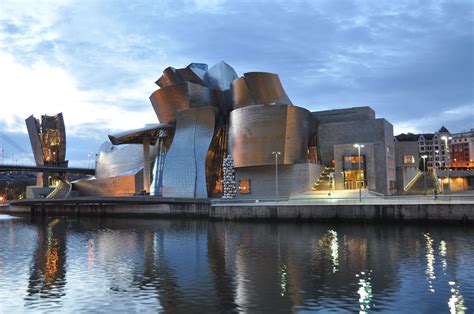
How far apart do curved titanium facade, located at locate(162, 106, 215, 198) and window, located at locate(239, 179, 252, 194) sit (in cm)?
419

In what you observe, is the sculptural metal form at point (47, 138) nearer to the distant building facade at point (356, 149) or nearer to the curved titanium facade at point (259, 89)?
the curved titanium facade at point (259, 89)

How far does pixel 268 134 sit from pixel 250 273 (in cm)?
Result: 3516

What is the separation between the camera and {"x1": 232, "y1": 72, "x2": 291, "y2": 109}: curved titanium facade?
190 ft

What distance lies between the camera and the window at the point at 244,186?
56.8 meters

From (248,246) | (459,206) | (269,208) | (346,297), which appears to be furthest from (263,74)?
(346,297)

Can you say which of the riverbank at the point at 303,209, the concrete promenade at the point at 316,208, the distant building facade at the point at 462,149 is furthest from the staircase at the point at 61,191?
the distant building facade at the point at 462,149

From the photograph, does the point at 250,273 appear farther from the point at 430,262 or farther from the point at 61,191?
the point at 61,191

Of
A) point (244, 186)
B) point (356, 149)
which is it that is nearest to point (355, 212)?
point (356, 149)

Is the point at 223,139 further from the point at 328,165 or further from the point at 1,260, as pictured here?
the point at 1,260

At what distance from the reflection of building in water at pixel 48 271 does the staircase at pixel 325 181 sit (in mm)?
31120

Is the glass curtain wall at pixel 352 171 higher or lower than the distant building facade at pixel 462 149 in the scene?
lower

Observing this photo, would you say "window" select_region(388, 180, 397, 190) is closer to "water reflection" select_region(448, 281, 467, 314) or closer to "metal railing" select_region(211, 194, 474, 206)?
"metal railing" select_region(211, 194, 474, 206)

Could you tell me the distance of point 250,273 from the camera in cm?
1838

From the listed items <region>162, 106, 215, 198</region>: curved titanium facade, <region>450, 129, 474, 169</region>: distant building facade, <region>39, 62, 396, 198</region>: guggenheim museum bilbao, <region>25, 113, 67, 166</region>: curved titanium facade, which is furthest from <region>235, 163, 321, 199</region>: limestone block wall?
<region>450, 129, 474, 169</region>: distant building facade
